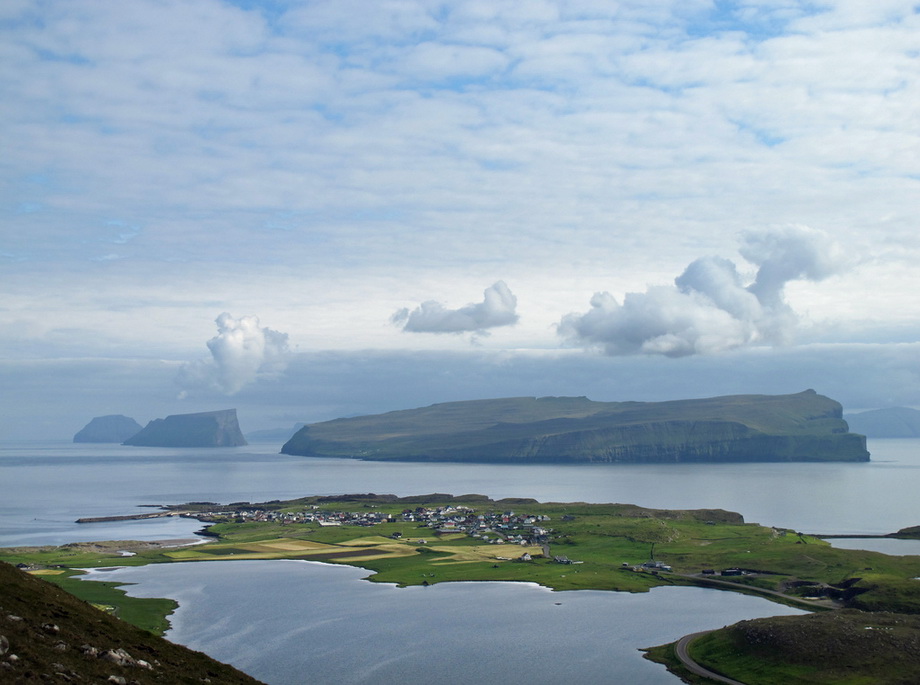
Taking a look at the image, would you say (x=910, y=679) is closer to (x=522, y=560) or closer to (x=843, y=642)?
(x=843, y=642)

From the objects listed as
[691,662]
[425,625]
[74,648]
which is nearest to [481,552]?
[425,625]

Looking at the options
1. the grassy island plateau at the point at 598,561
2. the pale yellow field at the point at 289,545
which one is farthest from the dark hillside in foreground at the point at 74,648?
the pale yellow field at the point at 289,545

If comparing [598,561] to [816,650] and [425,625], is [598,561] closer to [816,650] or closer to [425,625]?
[425,625]

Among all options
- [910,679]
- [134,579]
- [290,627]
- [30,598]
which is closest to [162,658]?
[30,598]

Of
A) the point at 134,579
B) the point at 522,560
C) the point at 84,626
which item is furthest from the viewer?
the point at 522,560

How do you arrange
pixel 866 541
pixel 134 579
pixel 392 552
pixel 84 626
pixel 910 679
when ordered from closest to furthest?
pixel 84 626 → pixel 910 679 → pixel 134 579 → pixel 392 552 → pixel 866 541

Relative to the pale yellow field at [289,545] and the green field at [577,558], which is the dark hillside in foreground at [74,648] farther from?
the pale yellow field at [289,545]

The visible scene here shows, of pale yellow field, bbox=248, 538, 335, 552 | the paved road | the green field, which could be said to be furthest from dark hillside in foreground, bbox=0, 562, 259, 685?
pale yellow field, bbox=248, 538, 335, 552
